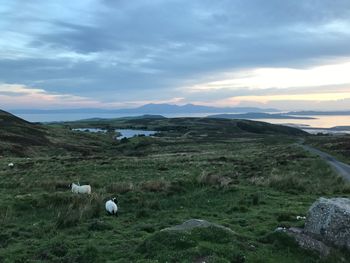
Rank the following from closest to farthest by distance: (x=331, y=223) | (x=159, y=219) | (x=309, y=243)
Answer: (x=309, y=243)
(x=331, y=223)
(x=159, y=219)

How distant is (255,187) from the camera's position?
25.5 meters

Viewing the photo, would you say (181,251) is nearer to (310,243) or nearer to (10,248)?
(310,243)

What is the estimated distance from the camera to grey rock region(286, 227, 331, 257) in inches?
483

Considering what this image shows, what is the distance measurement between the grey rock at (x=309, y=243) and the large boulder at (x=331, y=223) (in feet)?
0.90

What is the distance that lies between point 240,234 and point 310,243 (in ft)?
7.27

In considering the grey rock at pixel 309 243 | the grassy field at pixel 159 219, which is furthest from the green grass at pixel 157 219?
the grey rock at pixel 309 243

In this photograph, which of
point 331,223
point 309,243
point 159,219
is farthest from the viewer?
point 159,219

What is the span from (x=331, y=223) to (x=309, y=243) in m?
0.90

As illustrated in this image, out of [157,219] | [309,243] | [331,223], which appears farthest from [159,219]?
[331,223]

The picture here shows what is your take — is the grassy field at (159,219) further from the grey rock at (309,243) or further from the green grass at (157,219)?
the grey rock at (309,243)

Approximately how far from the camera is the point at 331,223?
41.8 ft

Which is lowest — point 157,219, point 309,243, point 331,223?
point 157,219

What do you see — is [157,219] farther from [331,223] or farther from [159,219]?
[331,223]

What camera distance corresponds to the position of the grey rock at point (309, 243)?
12.3 metres
